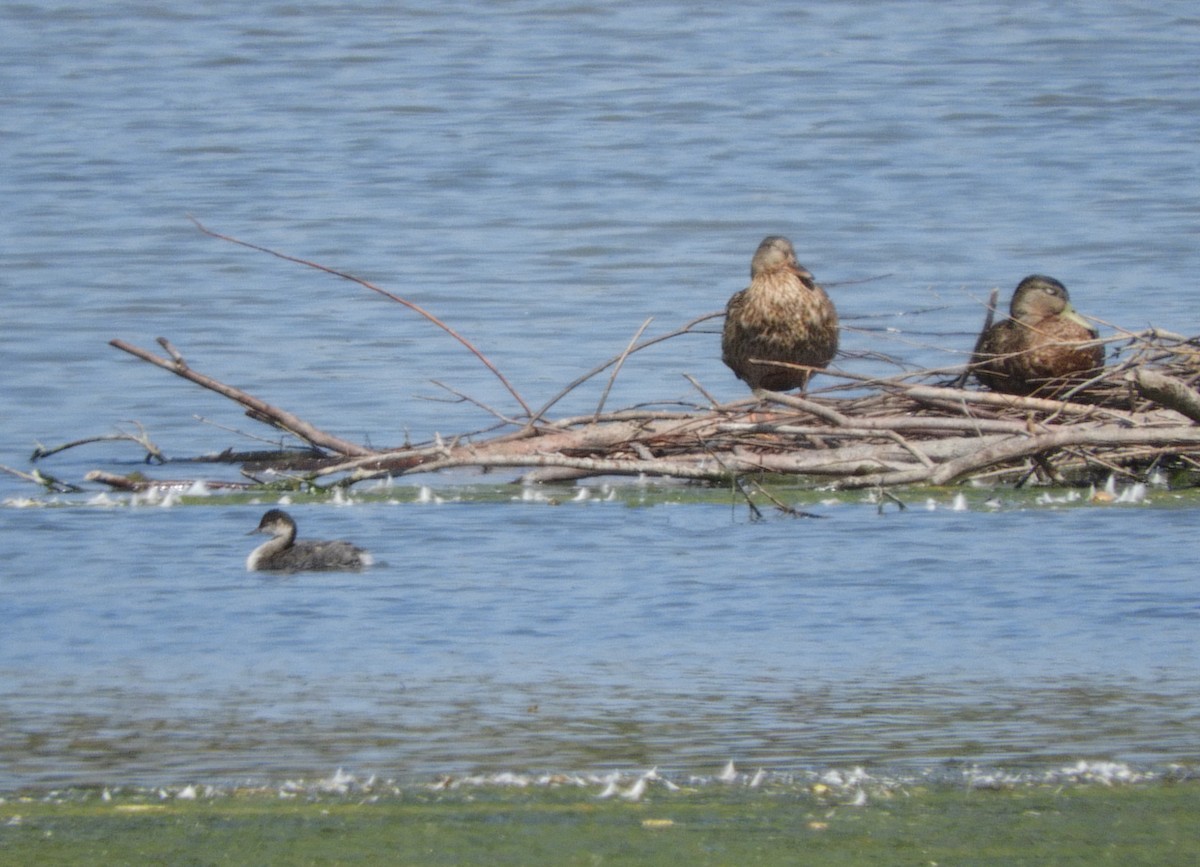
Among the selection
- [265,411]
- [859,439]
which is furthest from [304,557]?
[859,439]

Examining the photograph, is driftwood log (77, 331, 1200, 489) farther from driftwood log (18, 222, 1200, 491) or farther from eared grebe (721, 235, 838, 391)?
eared grebe (721, 235, 838, 391)

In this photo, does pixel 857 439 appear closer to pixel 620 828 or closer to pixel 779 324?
pixel 779 324

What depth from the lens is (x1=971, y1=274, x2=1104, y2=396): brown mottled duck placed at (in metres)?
8.62

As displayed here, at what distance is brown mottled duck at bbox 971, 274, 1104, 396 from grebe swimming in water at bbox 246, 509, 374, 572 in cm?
257

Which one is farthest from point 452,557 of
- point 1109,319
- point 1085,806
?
point 1109,319

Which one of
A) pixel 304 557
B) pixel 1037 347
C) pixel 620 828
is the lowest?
pixel 620 828

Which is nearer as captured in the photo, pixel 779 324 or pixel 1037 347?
pixel 1037 347

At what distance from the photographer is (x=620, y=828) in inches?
172

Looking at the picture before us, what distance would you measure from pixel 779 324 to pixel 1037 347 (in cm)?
126

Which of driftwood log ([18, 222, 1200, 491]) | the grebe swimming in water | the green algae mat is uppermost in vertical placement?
driftwood log ([18, 222, 1200, 491])

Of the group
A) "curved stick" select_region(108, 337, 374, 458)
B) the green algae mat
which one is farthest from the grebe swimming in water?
the green algae mat

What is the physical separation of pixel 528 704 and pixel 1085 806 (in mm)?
1486

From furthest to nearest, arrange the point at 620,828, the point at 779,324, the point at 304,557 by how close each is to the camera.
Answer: the point at 779,324 < the point at 304,557 < the point at 620,828

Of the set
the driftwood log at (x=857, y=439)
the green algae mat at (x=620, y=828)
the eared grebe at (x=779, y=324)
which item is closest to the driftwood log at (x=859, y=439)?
the driftwood log at (x=857, y=439)
